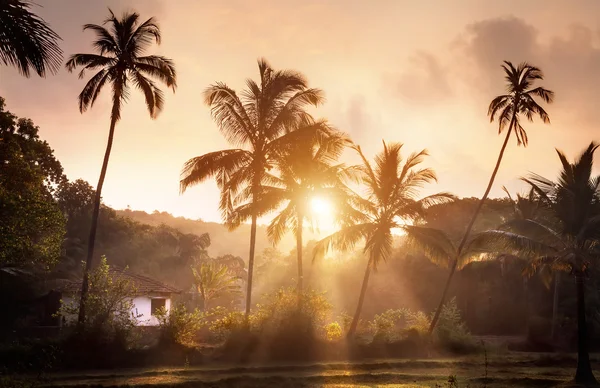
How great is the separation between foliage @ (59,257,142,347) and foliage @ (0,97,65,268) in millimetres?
5349

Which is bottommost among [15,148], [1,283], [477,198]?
[1,283]

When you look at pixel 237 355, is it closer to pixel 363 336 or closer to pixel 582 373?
pixel 363 336

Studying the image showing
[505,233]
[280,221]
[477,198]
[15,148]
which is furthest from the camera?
[477,198]

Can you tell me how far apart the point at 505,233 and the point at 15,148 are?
21928 mm

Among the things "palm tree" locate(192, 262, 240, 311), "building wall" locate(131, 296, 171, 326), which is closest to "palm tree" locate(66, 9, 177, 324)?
"building wall" locate(131, 296, 171, 326)

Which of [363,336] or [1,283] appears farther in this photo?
[1,283]

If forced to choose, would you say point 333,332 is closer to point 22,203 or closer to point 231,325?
point 231,325

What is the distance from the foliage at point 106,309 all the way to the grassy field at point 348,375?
2104mm

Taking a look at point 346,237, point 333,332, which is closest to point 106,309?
point 333,332

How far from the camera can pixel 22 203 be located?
81.8 ft

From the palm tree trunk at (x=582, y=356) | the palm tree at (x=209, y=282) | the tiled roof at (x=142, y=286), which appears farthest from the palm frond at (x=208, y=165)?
the palm tree at (x=209, y=282)

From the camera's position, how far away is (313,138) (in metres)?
26.7

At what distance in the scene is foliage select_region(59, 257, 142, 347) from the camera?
21.2 m

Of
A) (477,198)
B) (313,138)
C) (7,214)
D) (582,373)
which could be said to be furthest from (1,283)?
(477,198)
